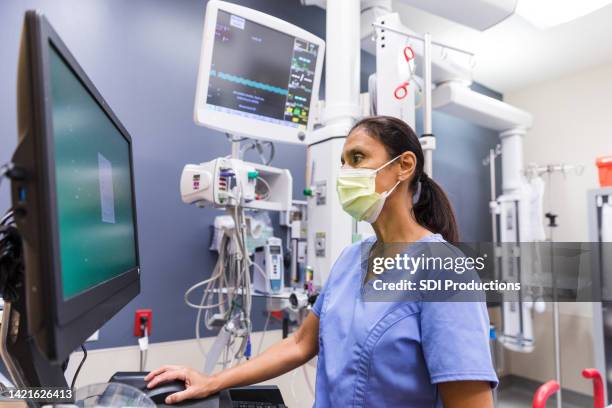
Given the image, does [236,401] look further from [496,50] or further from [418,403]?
[496,50]

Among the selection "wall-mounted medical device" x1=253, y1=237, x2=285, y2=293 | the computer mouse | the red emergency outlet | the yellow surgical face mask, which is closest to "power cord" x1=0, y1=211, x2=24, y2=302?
the computer mouse

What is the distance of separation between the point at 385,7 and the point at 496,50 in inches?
59.5

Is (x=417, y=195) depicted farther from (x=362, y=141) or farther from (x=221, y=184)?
(x=221, y=184)

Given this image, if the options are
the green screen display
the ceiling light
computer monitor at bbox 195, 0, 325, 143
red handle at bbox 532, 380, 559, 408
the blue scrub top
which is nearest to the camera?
the green screen display

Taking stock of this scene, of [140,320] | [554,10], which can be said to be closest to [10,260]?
[140,320]

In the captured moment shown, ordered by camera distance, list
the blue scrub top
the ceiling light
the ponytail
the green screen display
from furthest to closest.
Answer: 1. the ceiling light
2. the ponytail
3. the blue scrub top
4. the green screen display

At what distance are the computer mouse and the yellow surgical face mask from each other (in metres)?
0.63

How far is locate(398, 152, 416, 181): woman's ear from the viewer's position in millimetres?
1106

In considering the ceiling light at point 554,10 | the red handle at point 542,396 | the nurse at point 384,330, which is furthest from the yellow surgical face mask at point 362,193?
the ceiling light at point 554,10

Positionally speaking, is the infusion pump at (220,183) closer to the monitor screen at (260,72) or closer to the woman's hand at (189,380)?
the monitor screen at (260,72)

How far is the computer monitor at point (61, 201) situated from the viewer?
469mm

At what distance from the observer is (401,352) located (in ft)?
2.83

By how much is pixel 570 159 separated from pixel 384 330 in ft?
12.0

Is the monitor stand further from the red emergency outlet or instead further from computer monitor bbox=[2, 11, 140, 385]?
the red emergency outlet
